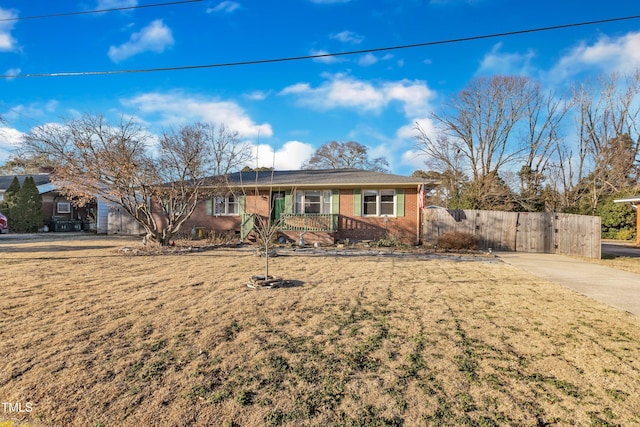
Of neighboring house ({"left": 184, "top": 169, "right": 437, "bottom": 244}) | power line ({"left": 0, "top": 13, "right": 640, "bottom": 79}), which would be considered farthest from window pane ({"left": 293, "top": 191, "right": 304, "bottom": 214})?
power line ({"left": 0, "top": 13, "right": 640, "bottom": 79})

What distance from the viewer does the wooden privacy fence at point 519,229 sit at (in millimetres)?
13133

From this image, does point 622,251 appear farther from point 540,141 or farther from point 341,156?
point 341,156

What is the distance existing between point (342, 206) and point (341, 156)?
74.0ft

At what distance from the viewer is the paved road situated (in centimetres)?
590

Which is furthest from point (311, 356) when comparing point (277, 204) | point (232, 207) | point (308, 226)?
point (232, 207)

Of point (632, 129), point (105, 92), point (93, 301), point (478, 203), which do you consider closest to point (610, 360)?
point (93, 301)

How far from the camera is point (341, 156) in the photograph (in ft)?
123

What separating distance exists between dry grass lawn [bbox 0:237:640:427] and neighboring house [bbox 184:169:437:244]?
28.9ft

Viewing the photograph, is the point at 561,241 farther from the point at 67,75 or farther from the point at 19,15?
the point at 19,15

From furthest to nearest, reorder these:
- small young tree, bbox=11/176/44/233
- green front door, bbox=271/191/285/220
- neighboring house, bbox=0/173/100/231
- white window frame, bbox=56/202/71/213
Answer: white window frame, bbox=56/202/71/213 < neighboring house, bbox=0/173/100/231 < small young tree, bbox=11/176/44/233 < green front door, bbox=271/191/285/220

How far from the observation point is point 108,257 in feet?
34.1

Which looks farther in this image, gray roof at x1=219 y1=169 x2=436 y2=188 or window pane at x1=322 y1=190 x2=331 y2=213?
window pane at x1=322 y1=190 x2=331 y2=213

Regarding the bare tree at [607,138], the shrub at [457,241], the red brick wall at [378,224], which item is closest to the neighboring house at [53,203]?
the red brick wall at [378,224]

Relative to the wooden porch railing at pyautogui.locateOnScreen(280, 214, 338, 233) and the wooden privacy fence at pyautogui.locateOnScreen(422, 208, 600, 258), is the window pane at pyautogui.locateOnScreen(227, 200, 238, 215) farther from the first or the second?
the wooden privacy fence at pyautogui.locateOnScreen(422, 208, 600, 258)
